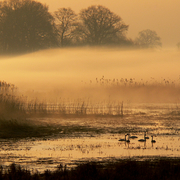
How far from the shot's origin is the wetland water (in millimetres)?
15500

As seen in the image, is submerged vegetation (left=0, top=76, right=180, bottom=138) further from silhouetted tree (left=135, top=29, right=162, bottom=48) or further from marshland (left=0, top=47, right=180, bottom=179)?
silhouetted tree (left=135, top=29, right=162, bottom=48)

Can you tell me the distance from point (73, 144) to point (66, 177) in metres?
7.42

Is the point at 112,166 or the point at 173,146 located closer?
the point at 112,166

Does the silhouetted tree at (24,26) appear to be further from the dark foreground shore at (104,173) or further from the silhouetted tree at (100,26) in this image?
the dark foreground shore at (104,173)

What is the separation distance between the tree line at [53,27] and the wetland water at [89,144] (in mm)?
35461

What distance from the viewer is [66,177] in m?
11.8

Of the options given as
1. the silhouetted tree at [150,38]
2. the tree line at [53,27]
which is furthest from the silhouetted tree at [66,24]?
the silhouetted tree at [150,38]

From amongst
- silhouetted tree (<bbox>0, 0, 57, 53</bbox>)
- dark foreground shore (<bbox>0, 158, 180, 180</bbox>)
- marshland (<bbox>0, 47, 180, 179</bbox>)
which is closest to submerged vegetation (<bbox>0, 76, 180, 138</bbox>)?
marshland (<bbox>0, 47, 180, 179</bbox>)

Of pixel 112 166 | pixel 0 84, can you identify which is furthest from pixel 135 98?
pixel 112 166

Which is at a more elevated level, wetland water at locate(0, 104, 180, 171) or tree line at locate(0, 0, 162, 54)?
tree line at locate(0, 0, 162, 54)

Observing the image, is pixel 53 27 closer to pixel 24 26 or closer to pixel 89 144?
pixel 24 26

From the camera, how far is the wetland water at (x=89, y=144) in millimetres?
15500

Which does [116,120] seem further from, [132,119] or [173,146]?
[173,146]

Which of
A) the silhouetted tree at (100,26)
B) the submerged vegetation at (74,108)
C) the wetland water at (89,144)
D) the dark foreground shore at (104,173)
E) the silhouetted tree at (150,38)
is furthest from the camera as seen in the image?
the silhouetted tree at (150,38)
